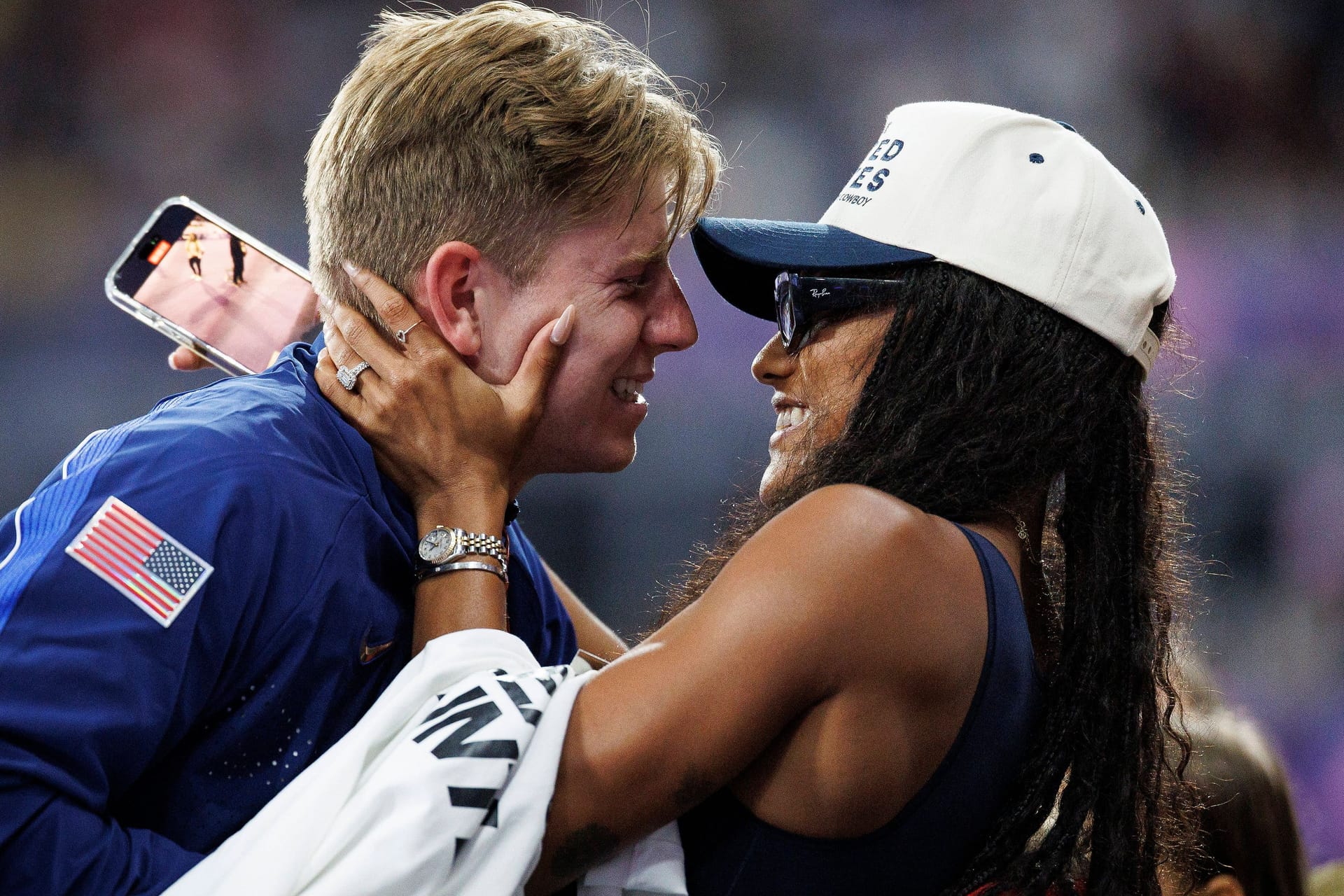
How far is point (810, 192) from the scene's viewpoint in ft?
16.5

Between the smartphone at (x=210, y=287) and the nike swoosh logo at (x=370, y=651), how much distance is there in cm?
78

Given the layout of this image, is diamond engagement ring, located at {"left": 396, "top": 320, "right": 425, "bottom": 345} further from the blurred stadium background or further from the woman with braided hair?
the blurred stadium background

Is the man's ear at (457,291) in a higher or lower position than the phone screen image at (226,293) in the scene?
higher

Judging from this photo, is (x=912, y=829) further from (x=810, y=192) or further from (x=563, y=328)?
(x=810, y=192)

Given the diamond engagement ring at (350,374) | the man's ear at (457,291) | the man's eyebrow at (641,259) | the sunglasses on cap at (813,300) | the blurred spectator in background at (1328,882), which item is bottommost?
the blurred spectator in background at (1328,882)

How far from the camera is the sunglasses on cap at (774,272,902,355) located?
1786 mm

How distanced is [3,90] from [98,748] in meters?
4.00

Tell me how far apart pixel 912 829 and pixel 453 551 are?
0.71 meters

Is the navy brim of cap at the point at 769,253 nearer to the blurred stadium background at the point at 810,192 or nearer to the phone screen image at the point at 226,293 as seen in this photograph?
the phone screen image at the point at 226,293

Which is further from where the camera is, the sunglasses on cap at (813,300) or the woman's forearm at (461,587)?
the sunglasses on cap at (813,300)

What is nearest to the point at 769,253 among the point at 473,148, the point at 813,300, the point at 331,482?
the point at 813,300

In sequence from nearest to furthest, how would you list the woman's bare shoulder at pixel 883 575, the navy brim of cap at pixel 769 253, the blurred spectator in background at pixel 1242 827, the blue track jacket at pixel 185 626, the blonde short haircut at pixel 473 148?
1. the blue track jacket at pixel 185 626
2. the woman's bare shoulder at pixel 883 575
3. the navy brim of cap at pixel 769 253
4. the blonde short haircut at pixel 473 148
5. the blurred spectator in background at pixel 1242 827

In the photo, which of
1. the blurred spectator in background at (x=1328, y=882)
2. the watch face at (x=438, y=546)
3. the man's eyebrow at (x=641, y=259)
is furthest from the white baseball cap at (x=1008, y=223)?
the blurred spectator in background at (x=1328, y=882)

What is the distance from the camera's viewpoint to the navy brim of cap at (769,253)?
1781 millimetres
